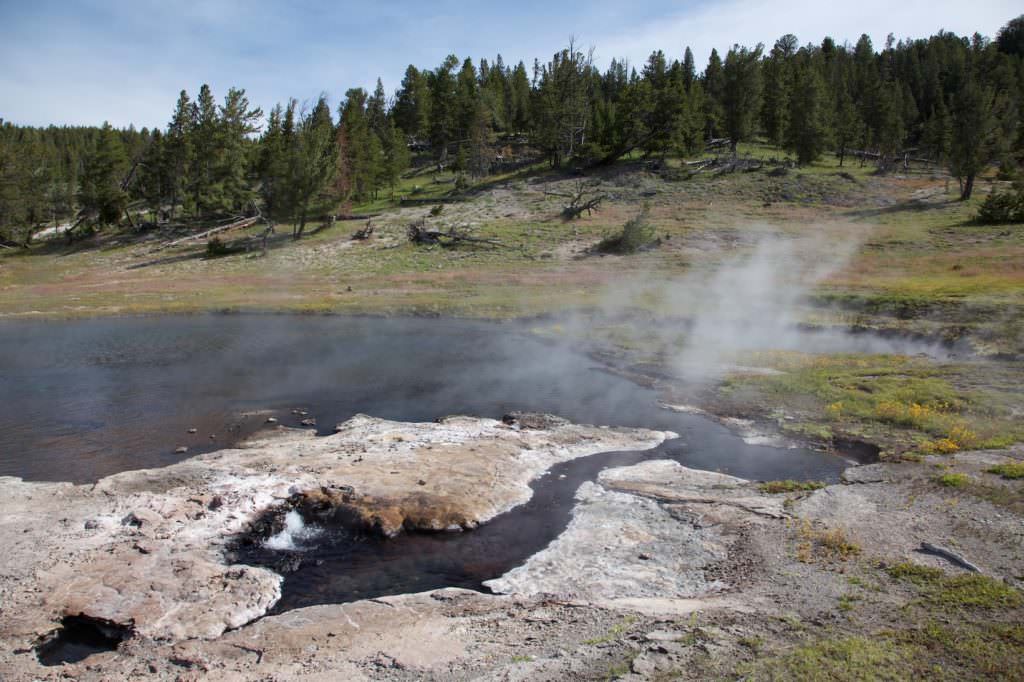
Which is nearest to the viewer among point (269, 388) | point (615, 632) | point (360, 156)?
point (615, 632)

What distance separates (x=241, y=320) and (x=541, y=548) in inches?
1223

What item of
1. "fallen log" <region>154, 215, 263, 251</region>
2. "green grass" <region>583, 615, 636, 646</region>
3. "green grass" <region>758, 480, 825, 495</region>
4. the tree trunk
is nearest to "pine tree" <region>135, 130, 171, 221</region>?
"fallen log" <region>154, 215, 263, 251</region>

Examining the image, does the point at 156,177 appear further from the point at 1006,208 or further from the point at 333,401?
the point at 1006,208

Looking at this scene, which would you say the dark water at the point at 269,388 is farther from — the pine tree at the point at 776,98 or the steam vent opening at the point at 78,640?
the pine tree at the point at 776,98

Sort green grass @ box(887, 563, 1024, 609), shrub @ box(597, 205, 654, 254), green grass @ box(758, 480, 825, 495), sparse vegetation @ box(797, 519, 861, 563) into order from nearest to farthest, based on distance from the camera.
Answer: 1. green grass @ box(887, 563, 1024, 609)
2. sparse vegetation @ box(797, 519, 861, 563)
3. green grass @ box(758, 480, 825, 495)
4. shrub @ box(597, 205, 654, 254)

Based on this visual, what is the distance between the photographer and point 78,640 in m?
9.31

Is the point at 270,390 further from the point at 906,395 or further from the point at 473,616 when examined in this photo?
the point at 906,395

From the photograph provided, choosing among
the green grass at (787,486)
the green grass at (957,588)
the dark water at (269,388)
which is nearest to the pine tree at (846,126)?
the dark water at (269,388)

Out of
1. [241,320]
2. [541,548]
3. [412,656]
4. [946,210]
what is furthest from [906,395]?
[946,210]

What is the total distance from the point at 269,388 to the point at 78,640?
574 inches

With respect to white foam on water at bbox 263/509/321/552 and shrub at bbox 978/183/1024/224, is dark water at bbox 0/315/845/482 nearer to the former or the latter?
white foam on water at bbox 263/509/321/552

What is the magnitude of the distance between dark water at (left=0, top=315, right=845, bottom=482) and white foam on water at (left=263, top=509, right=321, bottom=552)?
514 cm

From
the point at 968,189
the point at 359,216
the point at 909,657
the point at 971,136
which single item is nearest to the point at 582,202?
the point at 359,216

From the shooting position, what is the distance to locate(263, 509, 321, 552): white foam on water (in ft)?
39.9
